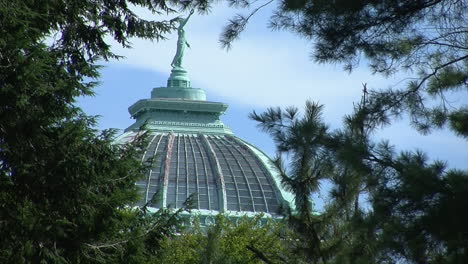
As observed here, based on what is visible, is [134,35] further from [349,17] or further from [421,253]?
[421,253]

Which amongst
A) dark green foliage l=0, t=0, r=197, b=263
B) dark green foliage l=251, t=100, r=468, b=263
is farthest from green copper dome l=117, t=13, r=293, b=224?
dark green foliage l=251, t=100, r=468, b=263

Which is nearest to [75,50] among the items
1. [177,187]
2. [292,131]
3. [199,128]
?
[292,131]

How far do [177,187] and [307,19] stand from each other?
88650mm

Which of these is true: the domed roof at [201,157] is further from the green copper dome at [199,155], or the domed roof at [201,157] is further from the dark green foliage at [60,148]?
the dark green foliage at [60,148]

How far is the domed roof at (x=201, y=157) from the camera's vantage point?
335 ft

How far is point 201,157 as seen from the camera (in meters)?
109

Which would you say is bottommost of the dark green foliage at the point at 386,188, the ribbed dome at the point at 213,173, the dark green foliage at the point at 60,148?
the dark green foliage at the point at 386,188

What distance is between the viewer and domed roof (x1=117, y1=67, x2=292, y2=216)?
10212 centimetres

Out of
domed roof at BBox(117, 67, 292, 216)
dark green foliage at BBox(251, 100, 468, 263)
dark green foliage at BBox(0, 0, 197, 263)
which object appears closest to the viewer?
dark green foliage at BBox(251, 100, 468, 263)

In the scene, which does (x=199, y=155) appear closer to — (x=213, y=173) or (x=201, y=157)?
(x=201, y=157)

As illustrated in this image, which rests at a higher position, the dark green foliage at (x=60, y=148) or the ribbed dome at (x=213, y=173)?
the ribbed dome at (x=213, y=173)

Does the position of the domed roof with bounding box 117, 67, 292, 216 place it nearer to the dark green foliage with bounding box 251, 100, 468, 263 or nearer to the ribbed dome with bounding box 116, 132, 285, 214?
the ribbed dome with bounding box 116, 132, 285, 214

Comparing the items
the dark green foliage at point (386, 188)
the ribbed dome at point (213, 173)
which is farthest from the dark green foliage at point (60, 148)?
the ribbed dome at point (213, 173)

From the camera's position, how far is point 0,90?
19.5 m
